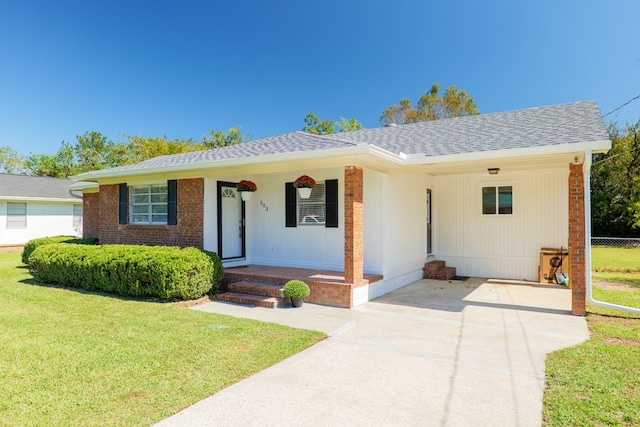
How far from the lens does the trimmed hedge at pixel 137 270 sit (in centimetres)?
718

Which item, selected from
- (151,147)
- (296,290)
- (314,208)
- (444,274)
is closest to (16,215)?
(151,147)

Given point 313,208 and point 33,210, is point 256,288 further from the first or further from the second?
point 33,210

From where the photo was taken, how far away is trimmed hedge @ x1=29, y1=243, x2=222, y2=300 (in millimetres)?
7176

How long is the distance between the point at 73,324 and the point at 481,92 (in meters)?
31.1

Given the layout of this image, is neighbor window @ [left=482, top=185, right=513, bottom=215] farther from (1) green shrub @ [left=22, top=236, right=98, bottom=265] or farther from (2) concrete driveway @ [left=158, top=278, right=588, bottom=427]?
(1) green shrub @ [left=22, top=236, right=98, bottom=265]

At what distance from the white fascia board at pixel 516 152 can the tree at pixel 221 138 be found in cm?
2801

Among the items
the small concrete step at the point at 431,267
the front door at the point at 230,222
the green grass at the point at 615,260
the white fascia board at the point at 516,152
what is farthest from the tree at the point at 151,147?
the green grass at the point at 615,260

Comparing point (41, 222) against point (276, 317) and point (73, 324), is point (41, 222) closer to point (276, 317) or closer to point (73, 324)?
point (73, 324)

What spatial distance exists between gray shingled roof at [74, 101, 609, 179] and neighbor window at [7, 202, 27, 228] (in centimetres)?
1148

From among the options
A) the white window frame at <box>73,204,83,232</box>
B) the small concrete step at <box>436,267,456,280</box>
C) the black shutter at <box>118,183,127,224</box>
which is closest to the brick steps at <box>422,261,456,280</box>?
the small concrete step at <box>436,267,456,280</box>

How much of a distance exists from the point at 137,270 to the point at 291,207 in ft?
12.3

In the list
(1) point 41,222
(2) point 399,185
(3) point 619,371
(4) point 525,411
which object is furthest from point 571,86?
(1) point 41,222

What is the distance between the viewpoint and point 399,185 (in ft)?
29.2

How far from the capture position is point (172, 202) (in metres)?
9.45
